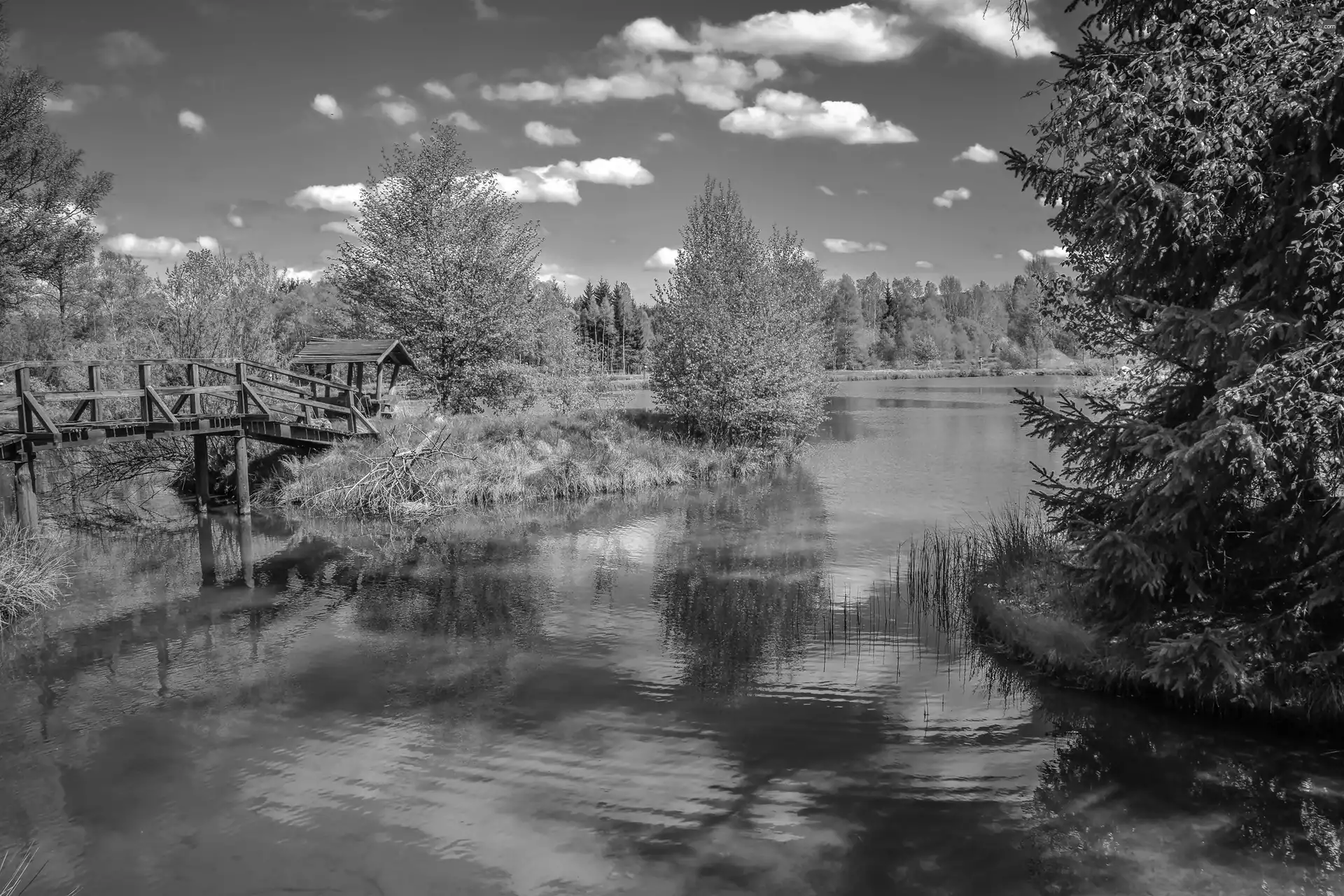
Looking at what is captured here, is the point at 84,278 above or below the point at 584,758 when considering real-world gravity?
above

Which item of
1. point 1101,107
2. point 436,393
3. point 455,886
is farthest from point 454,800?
point 436,393

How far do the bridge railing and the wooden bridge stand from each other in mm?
33

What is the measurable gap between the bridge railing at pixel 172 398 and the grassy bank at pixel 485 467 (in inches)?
66.5

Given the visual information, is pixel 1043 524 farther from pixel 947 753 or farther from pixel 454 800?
pixel 454 800

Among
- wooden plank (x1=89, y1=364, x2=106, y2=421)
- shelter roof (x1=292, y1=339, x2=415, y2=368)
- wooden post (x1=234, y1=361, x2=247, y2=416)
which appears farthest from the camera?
shelter roof (x1=292, y1=339, x2=415, y2=368)

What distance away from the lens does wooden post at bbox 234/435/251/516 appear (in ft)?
76.4

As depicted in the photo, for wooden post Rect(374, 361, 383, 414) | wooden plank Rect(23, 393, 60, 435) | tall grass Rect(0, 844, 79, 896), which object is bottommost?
tall grass Rect(0, 844, 79, 896)

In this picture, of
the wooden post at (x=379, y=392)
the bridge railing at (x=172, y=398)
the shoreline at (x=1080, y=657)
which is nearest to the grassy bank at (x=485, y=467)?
the wooden post at (x=379, y=392)

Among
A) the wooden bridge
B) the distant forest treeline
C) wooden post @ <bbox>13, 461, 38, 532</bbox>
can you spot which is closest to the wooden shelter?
the wooden bridge

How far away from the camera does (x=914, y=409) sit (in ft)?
192

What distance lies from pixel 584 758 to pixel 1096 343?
9.65m

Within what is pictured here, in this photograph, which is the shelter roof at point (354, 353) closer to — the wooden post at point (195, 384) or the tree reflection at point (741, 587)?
the wooden post at point (195, 384)

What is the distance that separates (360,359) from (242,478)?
18.0ft

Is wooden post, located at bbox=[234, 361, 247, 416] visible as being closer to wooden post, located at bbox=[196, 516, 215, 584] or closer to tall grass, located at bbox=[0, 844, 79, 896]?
wooden post, located at bbox=[196, 516, 215, 584]
